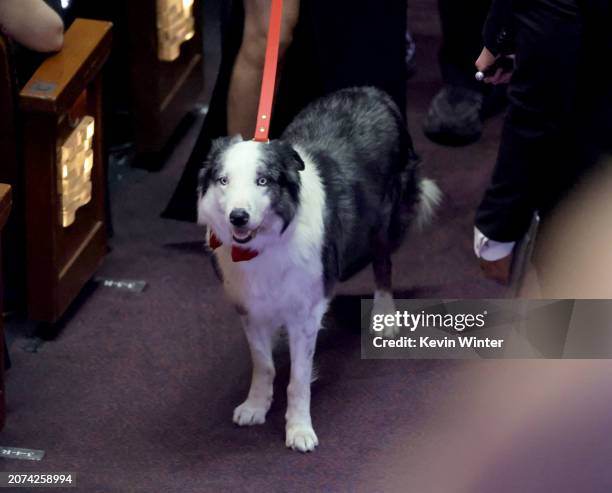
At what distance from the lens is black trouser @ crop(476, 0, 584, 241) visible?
266cm

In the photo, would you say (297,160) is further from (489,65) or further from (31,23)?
(31,23)

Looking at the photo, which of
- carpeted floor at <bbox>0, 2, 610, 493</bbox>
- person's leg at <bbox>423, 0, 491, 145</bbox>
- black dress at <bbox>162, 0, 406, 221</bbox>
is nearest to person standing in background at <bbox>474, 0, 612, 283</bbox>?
carpeted floor at <bbox>0, 2, 610, 493</bbox>

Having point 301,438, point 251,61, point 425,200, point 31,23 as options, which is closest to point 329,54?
point 251,61

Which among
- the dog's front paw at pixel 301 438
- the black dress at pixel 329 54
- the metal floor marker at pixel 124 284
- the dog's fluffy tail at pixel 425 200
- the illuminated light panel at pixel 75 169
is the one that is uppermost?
the black dress at pixel 329 54

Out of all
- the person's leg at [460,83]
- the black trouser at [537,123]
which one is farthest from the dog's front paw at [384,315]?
the person's leg at [460,83]

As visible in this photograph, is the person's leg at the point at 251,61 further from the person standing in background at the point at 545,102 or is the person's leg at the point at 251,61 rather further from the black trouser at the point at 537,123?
the black trouser at the point at 537,123

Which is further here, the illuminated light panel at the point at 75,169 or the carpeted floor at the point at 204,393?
the illuminated light panel at the point at 75,169

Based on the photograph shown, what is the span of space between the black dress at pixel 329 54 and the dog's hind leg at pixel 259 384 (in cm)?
85

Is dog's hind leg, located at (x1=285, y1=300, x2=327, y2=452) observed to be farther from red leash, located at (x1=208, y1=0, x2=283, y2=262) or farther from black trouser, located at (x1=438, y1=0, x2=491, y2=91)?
black trouser, located at (x1=438, y1=0, x2=491, y2=91)

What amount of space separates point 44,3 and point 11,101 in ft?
0.84

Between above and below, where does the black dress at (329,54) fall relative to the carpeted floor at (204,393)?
above

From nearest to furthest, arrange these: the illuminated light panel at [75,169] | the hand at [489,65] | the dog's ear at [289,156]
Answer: the dog's ear at [289,156] → the hand at [489,65] → the illuminated light panel at [75,169]

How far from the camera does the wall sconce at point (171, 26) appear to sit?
387 cm

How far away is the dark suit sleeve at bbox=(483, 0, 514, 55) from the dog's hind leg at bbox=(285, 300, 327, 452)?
740 millimetres
